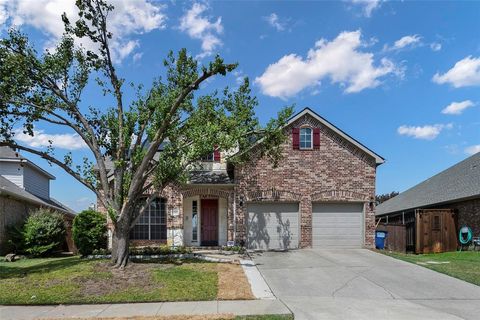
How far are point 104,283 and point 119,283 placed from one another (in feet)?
1.25

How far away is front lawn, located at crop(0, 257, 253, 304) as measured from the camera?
1011 cm

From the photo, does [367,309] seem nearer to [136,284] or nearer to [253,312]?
[253,312]

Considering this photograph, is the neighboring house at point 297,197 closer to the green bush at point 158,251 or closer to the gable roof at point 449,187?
the green bush at point 158,251

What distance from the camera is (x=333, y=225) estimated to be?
19.7 metres

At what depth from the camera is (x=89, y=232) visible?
669 inches

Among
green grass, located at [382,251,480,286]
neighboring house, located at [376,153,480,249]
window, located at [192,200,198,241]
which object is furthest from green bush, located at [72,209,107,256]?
neighboring house, located at [376,153,480,249]

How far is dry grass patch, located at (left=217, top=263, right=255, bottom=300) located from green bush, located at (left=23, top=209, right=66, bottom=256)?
8698mm

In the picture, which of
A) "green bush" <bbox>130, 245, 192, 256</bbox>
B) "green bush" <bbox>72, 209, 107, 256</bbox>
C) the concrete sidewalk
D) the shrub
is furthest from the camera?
the shrub

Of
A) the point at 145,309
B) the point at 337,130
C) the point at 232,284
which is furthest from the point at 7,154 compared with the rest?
the point at 145,309

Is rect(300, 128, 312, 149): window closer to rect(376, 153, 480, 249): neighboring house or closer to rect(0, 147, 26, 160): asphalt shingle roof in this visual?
rect(376, 153, 480, 249): neighboring house

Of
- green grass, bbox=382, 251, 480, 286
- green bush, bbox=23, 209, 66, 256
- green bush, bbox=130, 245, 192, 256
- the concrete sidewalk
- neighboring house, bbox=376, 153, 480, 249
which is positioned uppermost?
neighboring house, bbox=376, 153, 480, 249

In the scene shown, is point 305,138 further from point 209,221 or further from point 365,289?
point 365,289

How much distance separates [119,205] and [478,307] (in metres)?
10.5

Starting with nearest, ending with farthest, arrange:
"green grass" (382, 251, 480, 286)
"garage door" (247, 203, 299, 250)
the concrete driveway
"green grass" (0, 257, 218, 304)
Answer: the concrete driveway < "green grass" (0, 257, 218, 304) < "green grass" (382, 251, 480, 286) < "garage door" (247, 203, 299, 250)
